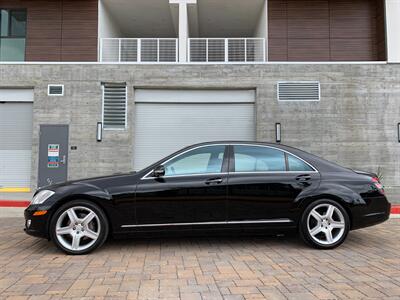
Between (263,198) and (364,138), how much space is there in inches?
353

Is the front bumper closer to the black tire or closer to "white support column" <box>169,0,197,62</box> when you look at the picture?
the black tire

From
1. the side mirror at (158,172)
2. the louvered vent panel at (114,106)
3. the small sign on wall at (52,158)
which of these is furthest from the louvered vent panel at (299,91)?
the side mirror at (158,172)

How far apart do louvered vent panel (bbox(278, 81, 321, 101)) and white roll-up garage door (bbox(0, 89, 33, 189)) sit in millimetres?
8754

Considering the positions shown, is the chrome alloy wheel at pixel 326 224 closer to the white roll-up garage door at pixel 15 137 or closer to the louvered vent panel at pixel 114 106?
the louvered vent panel at pixel 114 106

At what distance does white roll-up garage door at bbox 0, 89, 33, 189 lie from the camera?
507 inches

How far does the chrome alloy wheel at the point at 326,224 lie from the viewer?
5.21 meters

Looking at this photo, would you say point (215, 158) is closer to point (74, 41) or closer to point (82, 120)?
point (82, 120)

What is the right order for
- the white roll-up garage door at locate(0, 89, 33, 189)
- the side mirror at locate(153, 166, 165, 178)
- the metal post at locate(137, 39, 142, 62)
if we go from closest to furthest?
the side mirror at locate(153, 166, 165, 178)
the white roll-up garage door at locate(0, 89, 33, 189)
the metal post at locate(137, 39, 142, 62)

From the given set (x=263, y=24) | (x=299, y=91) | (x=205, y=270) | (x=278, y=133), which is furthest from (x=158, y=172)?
(x=263, y=24)

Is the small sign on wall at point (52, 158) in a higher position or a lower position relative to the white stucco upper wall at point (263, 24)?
lower

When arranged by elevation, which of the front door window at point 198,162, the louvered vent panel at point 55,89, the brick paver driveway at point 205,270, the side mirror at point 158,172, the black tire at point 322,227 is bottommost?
the brick paver driveway at point 205,270

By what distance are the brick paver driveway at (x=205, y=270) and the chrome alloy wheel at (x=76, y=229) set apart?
0.19m

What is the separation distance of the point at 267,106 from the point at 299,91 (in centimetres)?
123

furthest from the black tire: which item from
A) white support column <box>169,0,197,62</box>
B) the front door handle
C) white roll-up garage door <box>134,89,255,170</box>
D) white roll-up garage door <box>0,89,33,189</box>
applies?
white roll-up garage door <box>0,89,33,189</box>
